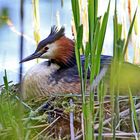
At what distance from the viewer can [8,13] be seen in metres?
0.67

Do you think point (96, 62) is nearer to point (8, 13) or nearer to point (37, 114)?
point (8, 13)

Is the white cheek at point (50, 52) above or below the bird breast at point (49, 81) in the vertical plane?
above

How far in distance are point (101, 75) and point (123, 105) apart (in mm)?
781

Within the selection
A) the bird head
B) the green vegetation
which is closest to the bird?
the bird head

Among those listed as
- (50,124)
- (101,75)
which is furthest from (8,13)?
(50,124)

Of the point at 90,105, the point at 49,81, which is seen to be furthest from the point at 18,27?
the point at 49,81

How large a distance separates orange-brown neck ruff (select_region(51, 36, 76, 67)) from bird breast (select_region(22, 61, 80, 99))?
0.14 ft

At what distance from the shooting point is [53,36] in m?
2.60

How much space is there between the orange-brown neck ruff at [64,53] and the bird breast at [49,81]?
0.04 metres

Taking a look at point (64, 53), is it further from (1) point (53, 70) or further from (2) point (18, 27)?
(2) point (18, 27)

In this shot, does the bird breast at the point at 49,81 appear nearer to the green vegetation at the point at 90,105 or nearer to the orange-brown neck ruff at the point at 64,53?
the orange-brown neck ruff at the point at 64,53

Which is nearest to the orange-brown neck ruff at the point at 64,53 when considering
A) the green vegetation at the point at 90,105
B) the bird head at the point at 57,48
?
the bird head at the point at 57,48

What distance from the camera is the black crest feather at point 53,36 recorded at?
2494 mm

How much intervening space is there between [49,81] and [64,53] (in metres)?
0.26
